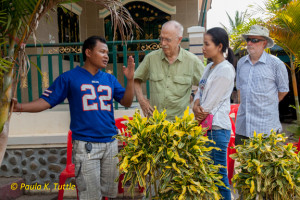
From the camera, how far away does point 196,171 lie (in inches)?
71.9

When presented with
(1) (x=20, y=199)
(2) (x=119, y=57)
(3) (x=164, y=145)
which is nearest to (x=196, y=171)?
(3) (x=164, y=145)

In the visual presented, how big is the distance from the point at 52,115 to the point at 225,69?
10.2 feet

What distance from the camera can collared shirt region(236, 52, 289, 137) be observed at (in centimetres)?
304

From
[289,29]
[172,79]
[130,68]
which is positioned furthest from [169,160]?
[289,29]

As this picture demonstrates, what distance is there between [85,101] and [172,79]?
84cm

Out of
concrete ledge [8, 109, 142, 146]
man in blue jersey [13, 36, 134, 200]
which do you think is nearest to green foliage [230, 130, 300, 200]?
man in blue jersey [13, 36, 134, 200]

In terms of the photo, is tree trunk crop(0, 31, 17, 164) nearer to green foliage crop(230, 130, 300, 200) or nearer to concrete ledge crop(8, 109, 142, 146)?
green foliage crop(230, 130, 300, 200)

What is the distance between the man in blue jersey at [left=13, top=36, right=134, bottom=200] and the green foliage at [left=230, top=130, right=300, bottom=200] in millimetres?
1171

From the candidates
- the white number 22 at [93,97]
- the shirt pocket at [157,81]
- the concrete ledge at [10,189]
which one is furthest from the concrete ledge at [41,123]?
the white number 22 at [93,97]

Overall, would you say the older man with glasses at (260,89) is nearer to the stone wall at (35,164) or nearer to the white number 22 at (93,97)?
the white number 22 at (93,97)

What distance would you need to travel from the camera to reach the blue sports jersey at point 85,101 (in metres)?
2.60

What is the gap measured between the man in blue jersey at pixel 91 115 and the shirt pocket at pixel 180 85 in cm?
42

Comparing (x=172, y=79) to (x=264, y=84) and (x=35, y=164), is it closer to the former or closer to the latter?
(x=264, y=84)

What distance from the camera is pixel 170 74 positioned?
2873mm
